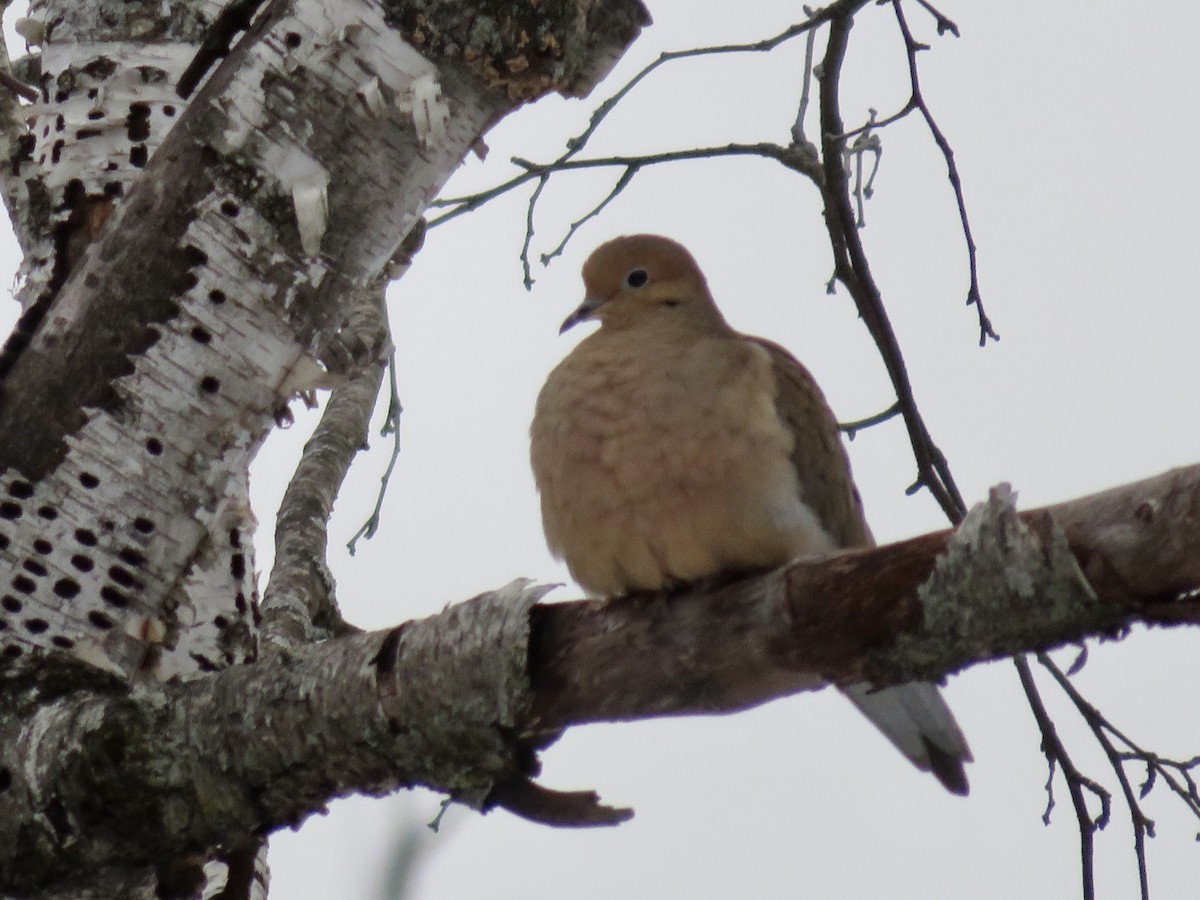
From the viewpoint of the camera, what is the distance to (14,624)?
2402mm

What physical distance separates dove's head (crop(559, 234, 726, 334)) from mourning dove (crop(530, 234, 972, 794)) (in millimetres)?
377

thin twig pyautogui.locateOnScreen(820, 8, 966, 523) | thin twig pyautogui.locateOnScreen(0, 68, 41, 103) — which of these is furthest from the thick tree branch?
thin twig pyautogui.locateOnScreen(0, 68, 41, 103)

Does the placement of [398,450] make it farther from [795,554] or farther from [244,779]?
[244,779]

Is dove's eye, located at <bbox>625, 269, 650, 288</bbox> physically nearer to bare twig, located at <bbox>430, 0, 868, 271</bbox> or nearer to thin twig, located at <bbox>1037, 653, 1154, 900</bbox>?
bare twig, located at <bbox>430, 0, 868, 271</bbox>

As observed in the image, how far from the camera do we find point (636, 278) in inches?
147

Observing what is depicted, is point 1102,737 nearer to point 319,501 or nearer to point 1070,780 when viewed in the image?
point 1070,780

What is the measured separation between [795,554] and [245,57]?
1290mm

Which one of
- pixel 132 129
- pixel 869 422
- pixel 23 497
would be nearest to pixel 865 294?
pixel 869 422

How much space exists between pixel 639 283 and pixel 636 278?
19 mm

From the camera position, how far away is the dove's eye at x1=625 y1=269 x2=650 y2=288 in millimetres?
3725

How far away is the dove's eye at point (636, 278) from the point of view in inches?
147

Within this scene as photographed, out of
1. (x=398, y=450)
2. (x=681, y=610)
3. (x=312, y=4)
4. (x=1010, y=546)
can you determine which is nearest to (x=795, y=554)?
(x=681, y=610)

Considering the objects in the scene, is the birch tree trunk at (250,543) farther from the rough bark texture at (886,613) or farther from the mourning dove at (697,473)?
the mourning dove at (697,473)

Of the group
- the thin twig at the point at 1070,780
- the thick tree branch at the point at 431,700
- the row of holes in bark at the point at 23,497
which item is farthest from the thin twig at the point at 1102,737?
the row of holes in bark at the point at 23,497
